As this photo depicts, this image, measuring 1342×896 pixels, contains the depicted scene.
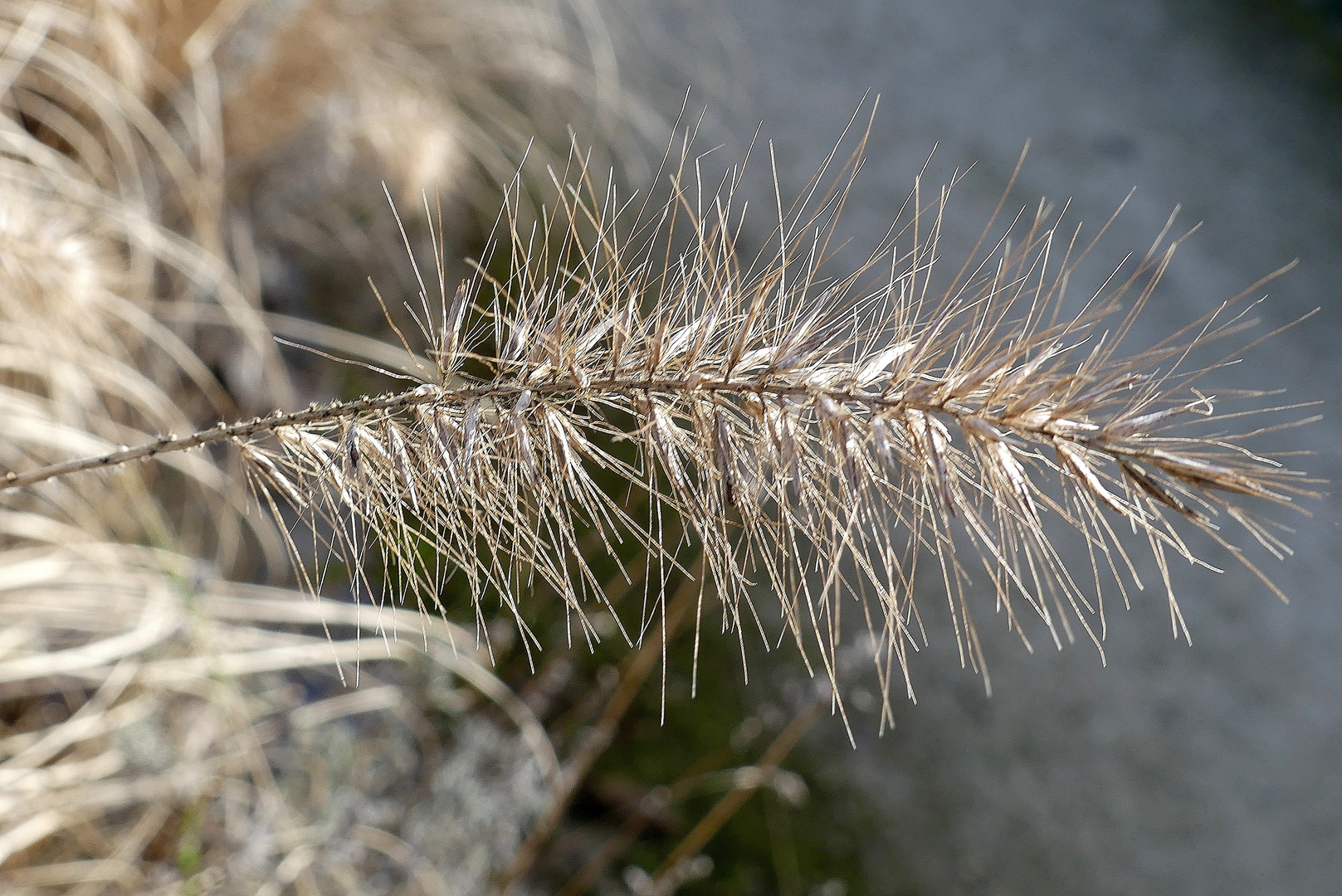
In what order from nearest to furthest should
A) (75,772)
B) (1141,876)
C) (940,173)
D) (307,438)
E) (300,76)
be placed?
(307,438) → (75,772) → (1141,876) → (300,76) → (940,173)

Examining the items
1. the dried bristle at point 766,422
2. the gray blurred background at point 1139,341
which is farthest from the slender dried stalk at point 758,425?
the gray blurred background at point 1139,341

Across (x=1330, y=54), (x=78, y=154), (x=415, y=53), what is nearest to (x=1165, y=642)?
(x=1330, y=54)

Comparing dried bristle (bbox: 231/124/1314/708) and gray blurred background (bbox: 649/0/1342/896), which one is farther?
Answer: gray blurred background (bbox: 649/0/1342/896)

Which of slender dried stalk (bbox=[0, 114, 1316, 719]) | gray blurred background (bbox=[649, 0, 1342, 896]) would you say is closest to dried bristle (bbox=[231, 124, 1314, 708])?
slender dried stalk (bbox=[0, 114, 1316, 719])

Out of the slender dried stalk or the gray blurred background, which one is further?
the gray blurred background

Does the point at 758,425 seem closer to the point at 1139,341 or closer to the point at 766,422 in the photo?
the point at 766,422

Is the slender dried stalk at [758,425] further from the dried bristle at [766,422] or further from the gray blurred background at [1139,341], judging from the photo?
the gray blurred background at [1139,341]

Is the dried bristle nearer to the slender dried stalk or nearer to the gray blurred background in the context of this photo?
the slender dried stalk

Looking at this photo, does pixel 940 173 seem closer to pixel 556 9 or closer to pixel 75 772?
pixel 556 9
